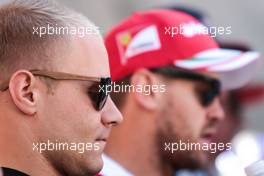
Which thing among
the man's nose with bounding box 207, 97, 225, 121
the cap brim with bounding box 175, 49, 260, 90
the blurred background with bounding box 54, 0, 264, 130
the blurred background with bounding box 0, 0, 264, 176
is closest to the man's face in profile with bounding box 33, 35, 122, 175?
the cap brim with bounding box 175, 49, 260, 90

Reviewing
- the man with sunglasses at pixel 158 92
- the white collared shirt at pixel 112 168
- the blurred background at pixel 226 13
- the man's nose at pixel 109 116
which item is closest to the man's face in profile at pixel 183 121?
the man with sunglasses at pixel 158 92

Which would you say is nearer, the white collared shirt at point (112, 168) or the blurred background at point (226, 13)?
the white collared shirt at point (112, 168)

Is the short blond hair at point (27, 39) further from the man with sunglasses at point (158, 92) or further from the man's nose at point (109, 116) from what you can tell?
the man with sunglasses at point (158, 92)

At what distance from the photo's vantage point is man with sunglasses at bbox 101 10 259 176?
346 centimetres

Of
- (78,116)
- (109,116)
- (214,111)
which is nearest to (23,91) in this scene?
(78,116)

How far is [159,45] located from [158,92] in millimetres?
197

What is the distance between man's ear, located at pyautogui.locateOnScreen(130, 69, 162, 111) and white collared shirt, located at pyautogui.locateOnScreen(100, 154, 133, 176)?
1.04ft

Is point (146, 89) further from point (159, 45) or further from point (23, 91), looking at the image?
point (23, 91)

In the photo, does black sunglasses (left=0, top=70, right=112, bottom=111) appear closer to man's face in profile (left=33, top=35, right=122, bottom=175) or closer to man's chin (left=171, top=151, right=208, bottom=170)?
man's face in profile (left=33, top=35, right=122, bottom=175)

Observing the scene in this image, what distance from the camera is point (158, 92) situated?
138 inches

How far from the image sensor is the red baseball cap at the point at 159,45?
3.46 meters

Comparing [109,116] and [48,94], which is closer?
[48,94]

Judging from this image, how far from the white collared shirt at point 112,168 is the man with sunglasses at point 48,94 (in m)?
0.78

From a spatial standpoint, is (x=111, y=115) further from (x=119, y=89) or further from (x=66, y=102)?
(x=119, y=89)
